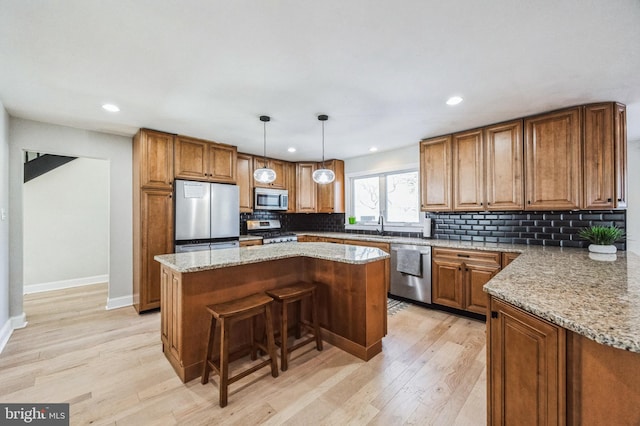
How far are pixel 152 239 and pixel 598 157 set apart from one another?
5.09 meters

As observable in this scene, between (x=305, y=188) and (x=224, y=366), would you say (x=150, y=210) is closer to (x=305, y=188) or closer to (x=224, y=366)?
(x=224, y=366)

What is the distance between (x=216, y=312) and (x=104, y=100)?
7.78 ft

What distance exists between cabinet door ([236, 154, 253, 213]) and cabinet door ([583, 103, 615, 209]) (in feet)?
14.7

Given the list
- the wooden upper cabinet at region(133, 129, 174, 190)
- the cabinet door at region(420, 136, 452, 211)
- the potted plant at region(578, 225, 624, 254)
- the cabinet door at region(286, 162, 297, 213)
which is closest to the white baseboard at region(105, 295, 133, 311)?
the wooden upper cabinet at region(133, 129, 174, 190)

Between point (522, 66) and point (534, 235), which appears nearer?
point (522, 66)

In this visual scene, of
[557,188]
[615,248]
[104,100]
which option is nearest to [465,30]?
[557,188]

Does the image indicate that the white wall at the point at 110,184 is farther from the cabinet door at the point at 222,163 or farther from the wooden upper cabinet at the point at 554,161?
the wooden upper cabinet at the point at 554,161

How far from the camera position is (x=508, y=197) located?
315cm

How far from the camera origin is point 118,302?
11.9 ft

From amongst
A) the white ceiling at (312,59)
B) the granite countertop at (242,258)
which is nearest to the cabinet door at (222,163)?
the white ceiling at (312,59)

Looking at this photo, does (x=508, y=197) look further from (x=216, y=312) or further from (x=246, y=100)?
(x=216, y=312)

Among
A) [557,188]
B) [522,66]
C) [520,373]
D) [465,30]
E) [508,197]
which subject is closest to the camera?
[520,373]

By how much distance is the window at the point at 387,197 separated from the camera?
4406 millimetres

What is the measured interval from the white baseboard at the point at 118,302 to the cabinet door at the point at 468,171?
469 centimetres
